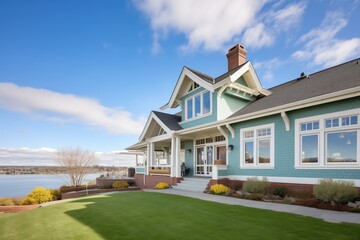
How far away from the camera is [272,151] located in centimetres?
1066

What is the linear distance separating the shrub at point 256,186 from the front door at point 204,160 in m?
5.43

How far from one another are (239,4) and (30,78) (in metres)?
17.0

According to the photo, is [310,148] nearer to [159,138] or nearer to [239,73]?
[239,73]

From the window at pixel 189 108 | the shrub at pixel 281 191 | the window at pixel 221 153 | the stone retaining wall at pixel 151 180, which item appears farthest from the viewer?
the window at pixel 189 108

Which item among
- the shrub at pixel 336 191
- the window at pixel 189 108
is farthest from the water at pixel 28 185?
the shrub at pixel 336 191

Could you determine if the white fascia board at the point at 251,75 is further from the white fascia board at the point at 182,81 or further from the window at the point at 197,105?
the window at the point at 197,105

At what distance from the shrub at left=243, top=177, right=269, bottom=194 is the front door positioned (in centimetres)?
543

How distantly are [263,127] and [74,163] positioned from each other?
2735 centimetres

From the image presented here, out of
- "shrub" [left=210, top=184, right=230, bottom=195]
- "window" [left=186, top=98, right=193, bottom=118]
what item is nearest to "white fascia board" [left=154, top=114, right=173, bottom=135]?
"window" [left=186, top=98, right=193, bottom=118]

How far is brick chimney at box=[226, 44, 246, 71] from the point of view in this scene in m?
16.9

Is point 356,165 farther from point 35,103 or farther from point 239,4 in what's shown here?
point 35,103

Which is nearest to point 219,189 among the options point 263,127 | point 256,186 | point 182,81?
point 256,186

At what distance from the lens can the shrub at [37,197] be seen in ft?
43.8

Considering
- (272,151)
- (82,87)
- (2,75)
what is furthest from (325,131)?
(82,87)
